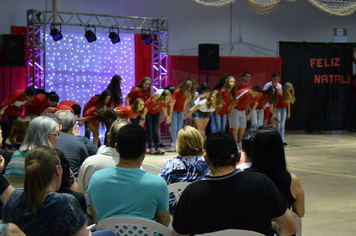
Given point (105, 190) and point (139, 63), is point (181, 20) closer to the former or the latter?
point (139, 63)

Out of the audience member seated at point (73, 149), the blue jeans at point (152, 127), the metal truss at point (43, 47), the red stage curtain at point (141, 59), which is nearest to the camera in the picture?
the audience member seated at point (73, 149)

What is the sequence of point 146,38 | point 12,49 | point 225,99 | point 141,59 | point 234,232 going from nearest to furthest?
point 234,232 < point 12,49 < point 225,99 < point 146,38 < point 141,59

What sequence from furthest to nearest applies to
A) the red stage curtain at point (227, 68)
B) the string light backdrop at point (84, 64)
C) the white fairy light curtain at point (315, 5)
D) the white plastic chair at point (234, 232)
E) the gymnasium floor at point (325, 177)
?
the red stage curtain at point (227, 68) < the string light backdrop at point (84, 64) < the white fairy light curtain at point (315, 5) < the gymnasium floor at point (325, 177) < the white plastic chair at point (234, 232)

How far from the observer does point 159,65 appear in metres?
10.6

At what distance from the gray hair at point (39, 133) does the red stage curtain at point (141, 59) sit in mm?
8042

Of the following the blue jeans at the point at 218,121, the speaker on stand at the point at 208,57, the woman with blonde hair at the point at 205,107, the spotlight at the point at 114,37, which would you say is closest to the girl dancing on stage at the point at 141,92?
the woman with blonde hair at the point at 205,107

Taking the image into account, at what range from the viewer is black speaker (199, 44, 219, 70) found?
1124cm

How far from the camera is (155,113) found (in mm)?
9391

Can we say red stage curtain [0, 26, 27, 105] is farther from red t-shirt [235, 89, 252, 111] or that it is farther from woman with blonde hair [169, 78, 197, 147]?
red t-shirt [235, 89, 252, 111]

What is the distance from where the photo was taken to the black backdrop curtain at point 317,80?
44.0 ft

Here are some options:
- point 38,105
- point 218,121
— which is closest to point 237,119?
point 218,121

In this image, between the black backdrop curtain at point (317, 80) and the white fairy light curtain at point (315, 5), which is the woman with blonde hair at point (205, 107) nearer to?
the white fairy light curtain at point (315, 5)

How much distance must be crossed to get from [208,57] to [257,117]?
6.04 feet

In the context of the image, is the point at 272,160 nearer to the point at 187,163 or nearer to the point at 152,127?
the point at 187,163
